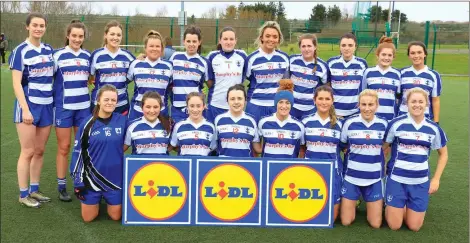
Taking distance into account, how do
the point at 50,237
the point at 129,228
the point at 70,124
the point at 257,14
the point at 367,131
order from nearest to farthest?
1. the point at 50,237
2. the point at 129,228
3. the point at 367,131
4. the point at 70,124
5. the point at 257,14

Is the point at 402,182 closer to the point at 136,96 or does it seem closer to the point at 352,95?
the point at 352,95

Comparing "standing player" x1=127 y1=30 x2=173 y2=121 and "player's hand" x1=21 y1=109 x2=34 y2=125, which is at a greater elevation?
"standing player" x1=127 y1=30 x2=173 y2=121

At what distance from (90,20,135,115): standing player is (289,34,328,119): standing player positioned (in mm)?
1737

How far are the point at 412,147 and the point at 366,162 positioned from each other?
1.34ft

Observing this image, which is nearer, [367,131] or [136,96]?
[367,131]

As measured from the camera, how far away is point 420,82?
16.2 ft

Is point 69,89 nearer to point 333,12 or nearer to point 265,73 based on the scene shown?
point 265,73

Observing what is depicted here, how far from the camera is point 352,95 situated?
506 cm

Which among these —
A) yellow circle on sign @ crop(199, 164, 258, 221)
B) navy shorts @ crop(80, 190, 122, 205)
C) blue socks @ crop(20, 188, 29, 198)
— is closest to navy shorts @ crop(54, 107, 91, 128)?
blue socks @ crop(20, 188, 29, 198)

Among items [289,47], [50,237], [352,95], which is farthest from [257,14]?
[50,237]

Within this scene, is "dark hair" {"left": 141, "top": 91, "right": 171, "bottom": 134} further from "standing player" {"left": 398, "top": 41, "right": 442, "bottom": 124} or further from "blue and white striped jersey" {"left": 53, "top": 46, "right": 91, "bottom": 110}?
"standing player" {"left": 398, "top": 41, "right": 442, "bottom": 124}

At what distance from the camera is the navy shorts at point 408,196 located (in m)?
4.20

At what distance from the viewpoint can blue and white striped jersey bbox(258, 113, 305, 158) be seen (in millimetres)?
4387

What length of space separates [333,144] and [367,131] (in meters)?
0.32
